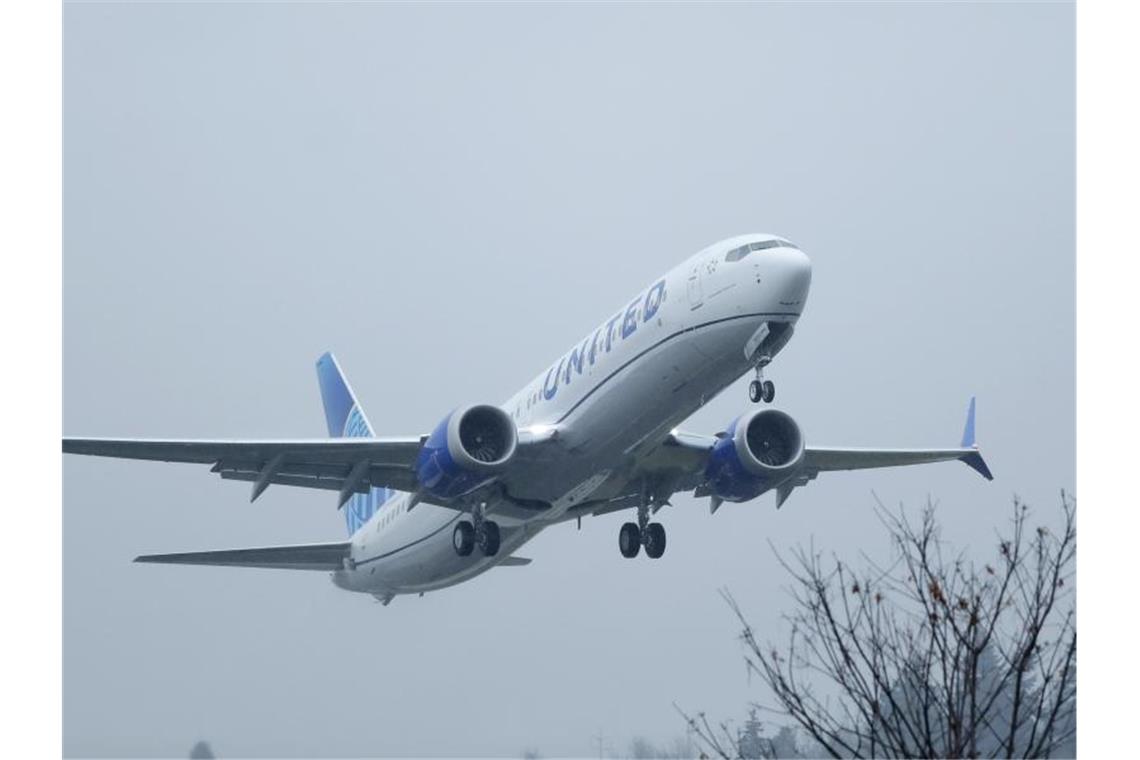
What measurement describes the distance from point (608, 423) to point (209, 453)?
7.89m

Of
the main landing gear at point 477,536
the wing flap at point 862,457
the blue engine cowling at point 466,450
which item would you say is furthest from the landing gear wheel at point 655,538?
the blue engine cowling at point 466,450

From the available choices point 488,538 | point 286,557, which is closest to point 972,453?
point 488,538

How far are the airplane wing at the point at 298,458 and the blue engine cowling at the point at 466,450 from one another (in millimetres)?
1324

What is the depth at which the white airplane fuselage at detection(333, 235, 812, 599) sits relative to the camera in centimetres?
2627

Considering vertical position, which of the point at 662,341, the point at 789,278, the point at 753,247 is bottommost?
the point at 662,341

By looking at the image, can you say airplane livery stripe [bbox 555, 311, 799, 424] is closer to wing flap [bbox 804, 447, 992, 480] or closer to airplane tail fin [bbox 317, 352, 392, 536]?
wing flap [bbox 804, 447, 992, 480]

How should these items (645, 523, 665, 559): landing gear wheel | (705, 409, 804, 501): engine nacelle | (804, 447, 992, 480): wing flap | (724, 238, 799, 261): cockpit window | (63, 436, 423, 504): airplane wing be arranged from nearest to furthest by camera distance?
(724, 238, 799, 261): cockpit window, (63, 436, 423, 504): airplane wing, (705, 409, 804, 501): engine nacelle, (645, 523, 665, 559): landing gear wheel, (804, 447, 992, 480): wing flap

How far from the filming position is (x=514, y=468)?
99.2 feet

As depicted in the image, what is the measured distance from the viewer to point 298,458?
31219mm

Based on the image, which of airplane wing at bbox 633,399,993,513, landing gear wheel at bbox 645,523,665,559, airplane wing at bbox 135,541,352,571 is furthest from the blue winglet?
airplane wing at bbox 135,541,352,571

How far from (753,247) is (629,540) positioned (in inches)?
376

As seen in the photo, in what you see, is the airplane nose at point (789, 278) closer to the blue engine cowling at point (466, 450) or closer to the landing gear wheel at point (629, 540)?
the blue engine cowling at point (466, 450)

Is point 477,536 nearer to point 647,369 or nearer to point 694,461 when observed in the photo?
point 694,461

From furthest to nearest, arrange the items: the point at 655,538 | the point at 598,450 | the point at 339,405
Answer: the point at 339,405
the point at 655,538
the point at 598,450
